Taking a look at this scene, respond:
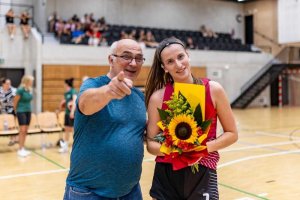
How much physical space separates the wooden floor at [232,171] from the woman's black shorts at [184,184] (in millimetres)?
3119

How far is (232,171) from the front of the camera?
6.79 metres

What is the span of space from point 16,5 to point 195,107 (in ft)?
62.2

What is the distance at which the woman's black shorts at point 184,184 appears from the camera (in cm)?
215

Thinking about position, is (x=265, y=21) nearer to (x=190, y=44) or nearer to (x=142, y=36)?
(x=190, y=44)

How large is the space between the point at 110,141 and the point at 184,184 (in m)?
0.50

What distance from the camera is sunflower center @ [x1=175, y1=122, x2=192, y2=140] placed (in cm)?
197

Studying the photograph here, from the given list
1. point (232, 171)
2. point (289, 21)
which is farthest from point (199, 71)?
point (232, 171)

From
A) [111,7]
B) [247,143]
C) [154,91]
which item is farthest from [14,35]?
[154,91]

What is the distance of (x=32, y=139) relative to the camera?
37.9 ft

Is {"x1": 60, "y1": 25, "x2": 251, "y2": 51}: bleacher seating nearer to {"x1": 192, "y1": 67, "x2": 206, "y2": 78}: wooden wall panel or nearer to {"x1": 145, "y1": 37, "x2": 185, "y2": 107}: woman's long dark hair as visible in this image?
{"x1": 192, "y1": 67, "x2": 206, "y2": 78}: wooden wall panel

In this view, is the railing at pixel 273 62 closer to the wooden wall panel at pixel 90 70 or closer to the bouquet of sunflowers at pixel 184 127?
the wooden wall panel at pixel 90 70

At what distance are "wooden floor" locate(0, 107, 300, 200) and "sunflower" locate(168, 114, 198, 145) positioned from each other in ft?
11.3

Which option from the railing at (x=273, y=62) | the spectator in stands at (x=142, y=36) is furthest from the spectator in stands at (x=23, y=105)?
the railing at (x=273, y=62)

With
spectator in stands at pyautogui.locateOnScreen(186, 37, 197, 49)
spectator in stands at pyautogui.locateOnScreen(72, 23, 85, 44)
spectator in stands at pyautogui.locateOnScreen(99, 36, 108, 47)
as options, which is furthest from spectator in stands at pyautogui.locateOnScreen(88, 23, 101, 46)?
spectator in stands at pyautogui.locateOnScreen(186, 37, 197, 49)
